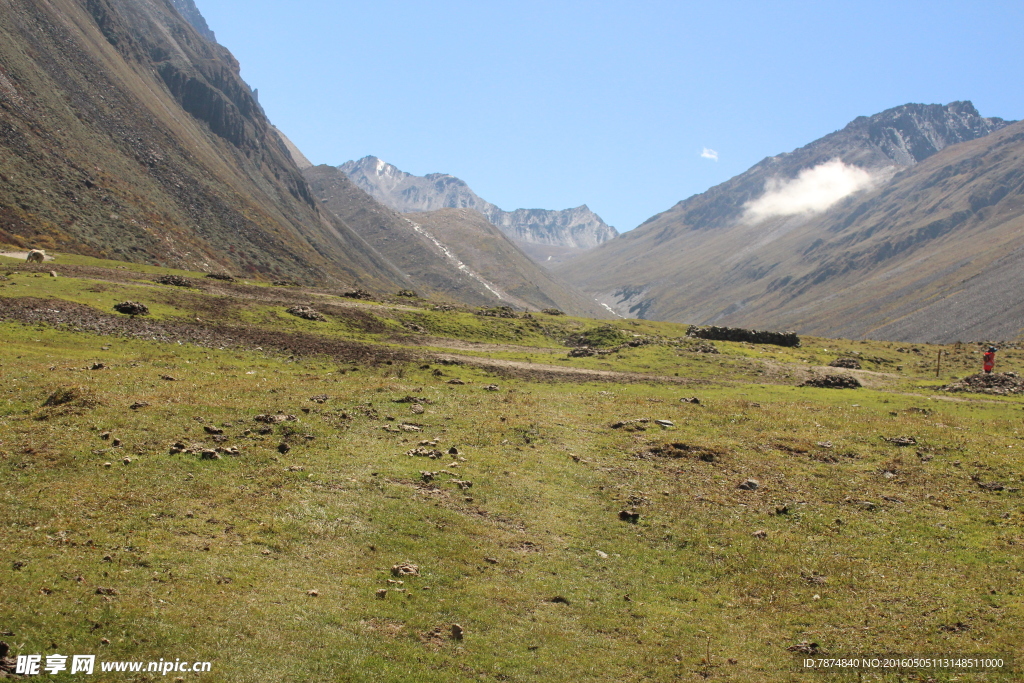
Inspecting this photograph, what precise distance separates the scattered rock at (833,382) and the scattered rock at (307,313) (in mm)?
43768

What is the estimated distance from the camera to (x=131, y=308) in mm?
46125

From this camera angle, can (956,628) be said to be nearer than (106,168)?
Yes

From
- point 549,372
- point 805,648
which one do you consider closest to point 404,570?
point 805,648

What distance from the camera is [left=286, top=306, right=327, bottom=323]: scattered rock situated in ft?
193

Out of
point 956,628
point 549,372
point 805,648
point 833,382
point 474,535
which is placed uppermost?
point 549,372

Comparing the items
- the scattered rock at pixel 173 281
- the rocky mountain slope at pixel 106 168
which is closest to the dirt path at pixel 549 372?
the scattered rock at pixel 173 281

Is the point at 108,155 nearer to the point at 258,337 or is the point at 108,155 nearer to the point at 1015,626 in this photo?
the point at 258,337

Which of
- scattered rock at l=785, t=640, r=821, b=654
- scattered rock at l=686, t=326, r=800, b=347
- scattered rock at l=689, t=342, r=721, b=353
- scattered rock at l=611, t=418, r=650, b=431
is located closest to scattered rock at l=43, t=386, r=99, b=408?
scattered rock at l=611, t=418, r=650, b=431

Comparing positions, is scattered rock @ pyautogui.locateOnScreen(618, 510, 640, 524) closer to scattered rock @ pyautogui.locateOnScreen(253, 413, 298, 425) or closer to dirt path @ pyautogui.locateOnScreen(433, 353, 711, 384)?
scattered rock @ pyautogui.locateOnScreen(253, 413, 298, 425)

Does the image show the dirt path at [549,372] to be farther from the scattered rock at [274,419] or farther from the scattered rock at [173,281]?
the scattered rock at [173,281]

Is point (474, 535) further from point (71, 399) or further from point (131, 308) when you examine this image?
point (131, 308)

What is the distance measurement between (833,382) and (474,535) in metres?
44.5

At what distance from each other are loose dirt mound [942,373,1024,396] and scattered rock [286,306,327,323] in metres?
53.9

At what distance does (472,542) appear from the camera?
18469 mm
